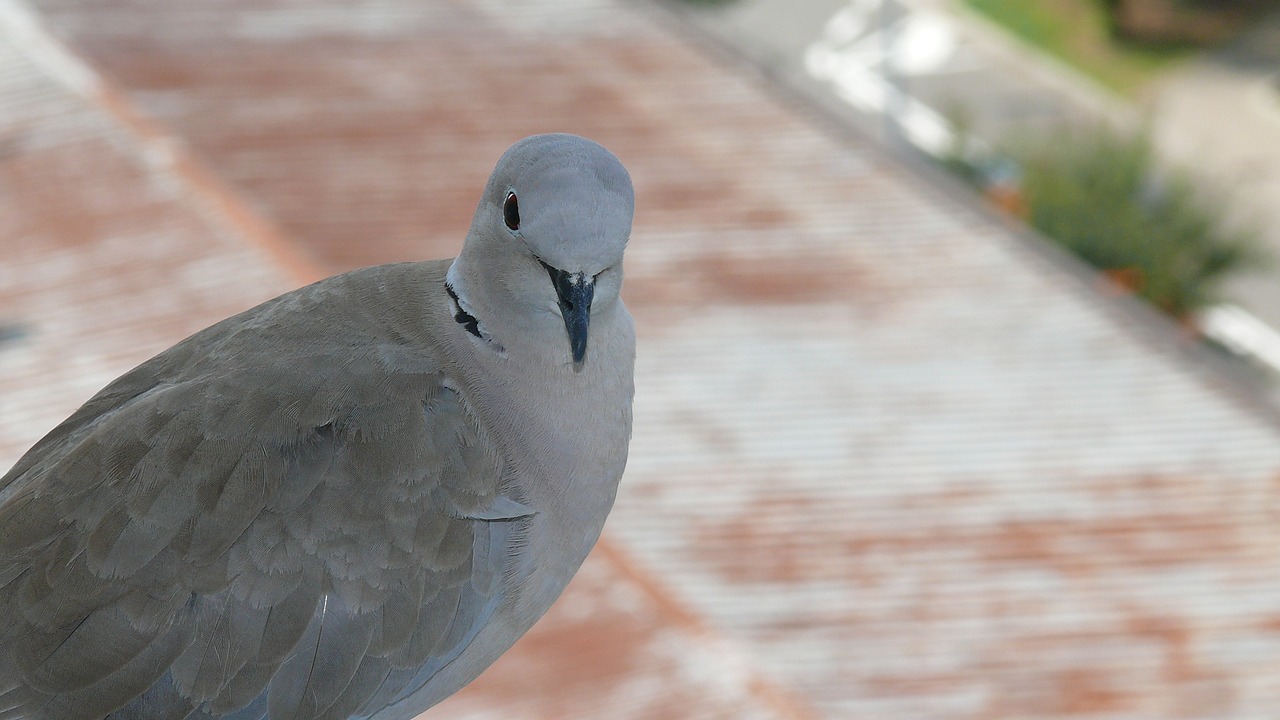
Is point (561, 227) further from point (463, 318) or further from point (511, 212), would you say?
point (463, 318)

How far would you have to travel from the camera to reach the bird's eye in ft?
9.91

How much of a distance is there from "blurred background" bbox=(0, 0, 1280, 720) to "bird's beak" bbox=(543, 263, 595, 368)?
4655mm

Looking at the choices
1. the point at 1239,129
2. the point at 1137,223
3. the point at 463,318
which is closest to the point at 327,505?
the point at 463,318

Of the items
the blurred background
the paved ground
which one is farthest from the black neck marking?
the paved ground

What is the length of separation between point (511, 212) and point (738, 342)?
8775 mm

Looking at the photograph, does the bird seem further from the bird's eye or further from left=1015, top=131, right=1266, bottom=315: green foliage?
left=1015, top=131, right=1266, bottom=315: green foliage

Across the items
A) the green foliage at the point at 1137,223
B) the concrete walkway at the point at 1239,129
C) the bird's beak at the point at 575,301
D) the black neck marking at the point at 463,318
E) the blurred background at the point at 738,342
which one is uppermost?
the bird's beak at the point at 575,301

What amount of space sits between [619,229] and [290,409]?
0.86m

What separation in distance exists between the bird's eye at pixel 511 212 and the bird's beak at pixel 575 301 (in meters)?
0.12

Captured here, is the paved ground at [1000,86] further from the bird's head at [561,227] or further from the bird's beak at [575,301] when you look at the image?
the bird's beak at [575,301]

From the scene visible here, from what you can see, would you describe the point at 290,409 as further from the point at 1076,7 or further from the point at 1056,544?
the point at 1076,7

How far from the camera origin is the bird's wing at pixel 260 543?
317 centimetres

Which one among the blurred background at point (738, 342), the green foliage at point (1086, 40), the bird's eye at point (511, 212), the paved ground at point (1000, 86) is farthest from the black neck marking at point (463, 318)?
the green foliage at point (1086, 40)

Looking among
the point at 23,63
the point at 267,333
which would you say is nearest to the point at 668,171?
the point at 23,63
